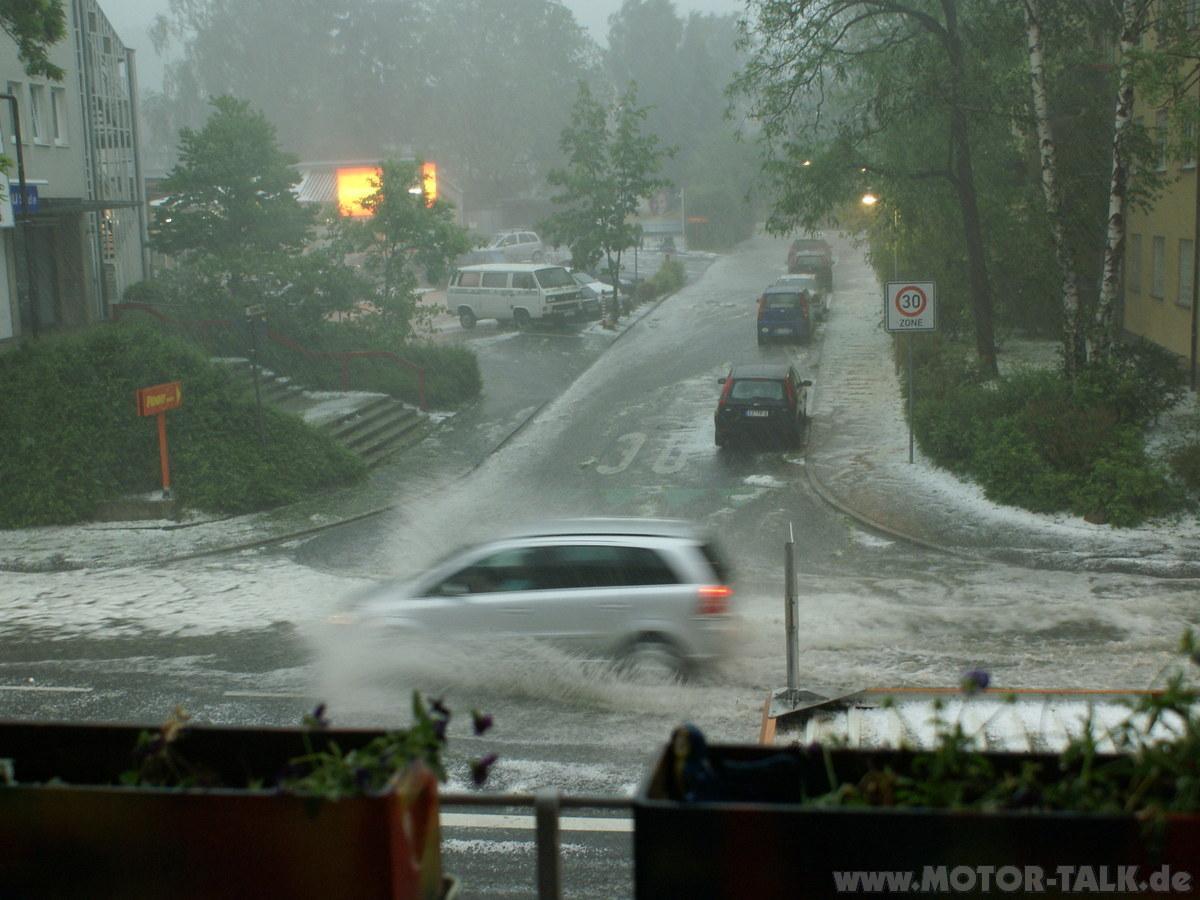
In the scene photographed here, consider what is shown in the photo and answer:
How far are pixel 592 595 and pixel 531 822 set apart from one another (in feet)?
10.8

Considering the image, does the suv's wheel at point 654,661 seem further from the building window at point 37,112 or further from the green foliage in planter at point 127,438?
the building window at point 37,112

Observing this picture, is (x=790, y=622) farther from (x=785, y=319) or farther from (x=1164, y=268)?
(x=785, y=319)

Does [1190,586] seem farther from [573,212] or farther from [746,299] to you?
[746,299]

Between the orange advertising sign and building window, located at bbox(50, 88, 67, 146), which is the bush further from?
building window, located at bbox(50, 88, 67, 146)

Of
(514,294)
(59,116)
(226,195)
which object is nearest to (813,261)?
(514,294)

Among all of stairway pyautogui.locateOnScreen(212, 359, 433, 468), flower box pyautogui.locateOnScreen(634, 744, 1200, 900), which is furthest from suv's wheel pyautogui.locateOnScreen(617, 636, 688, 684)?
stairway pyautogui.locateOnScreen(212, 359, 433, 468)

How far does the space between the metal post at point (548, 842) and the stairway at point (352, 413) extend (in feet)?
67.2

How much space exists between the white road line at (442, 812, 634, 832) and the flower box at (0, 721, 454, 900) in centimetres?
475

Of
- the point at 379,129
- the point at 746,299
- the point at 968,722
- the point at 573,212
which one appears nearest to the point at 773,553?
the point at 968,722

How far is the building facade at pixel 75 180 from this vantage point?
29344 mm

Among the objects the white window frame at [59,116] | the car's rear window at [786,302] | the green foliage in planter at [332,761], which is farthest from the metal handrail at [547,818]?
the car's rear window at [786,302]

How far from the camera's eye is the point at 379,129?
96562 millimetres

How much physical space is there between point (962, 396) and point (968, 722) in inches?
583

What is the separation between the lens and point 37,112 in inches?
1204
